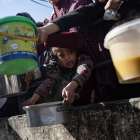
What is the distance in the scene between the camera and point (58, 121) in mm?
1438

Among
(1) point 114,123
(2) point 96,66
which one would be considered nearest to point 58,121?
(1) point 114,123

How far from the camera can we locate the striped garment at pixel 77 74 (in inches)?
65.7

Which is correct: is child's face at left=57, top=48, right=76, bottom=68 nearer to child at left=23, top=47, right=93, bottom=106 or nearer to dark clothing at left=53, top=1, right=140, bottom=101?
child at left=23, top=47, right=93, bottom=106

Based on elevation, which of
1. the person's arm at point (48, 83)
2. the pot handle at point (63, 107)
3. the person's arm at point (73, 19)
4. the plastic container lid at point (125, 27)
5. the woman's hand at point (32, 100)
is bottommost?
the pot handle at point (63, 107)

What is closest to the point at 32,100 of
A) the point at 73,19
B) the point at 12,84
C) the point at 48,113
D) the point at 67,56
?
the point at 48,113

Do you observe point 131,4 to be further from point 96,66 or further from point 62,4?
point 62,4

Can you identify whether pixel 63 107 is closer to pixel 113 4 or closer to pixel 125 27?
pixel 125 27

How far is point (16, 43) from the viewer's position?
51.8 inches

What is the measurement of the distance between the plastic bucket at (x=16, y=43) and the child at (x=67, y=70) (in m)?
0.48

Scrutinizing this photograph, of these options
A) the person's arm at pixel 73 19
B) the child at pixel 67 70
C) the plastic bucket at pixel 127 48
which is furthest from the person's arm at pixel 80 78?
the plastic bucket at pixel 127 48


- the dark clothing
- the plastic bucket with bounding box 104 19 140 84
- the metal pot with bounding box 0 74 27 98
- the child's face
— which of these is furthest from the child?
the plastic bucket with bounding box 104 19 140 84

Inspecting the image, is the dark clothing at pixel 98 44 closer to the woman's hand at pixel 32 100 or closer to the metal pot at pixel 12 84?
the woman's hand at pixel 32 100

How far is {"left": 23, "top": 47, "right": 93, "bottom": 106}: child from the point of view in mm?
1689

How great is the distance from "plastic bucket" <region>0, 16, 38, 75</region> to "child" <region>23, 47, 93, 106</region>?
1.58 feet
